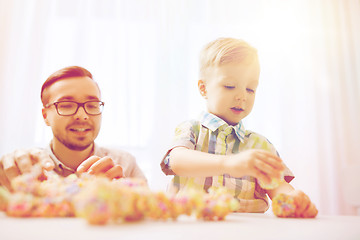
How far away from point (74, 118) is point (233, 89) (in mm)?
478

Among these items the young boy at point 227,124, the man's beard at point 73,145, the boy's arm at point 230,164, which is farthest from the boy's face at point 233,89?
the man's beard at point 73,145

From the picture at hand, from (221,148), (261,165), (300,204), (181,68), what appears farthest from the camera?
(181,68)

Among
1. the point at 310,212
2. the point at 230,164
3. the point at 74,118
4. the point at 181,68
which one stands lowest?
the point at 310,212

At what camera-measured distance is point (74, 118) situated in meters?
0.99

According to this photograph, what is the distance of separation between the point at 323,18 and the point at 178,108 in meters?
1.45

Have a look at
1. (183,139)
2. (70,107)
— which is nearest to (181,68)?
(70,107)

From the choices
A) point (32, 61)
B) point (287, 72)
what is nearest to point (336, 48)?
point (287, 72)

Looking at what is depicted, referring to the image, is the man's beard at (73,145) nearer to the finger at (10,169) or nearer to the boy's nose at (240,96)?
the finger at (10,169)

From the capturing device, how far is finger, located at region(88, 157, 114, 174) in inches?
31.5

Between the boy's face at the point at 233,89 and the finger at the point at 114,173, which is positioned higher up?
the boy's face at the point at 233,89

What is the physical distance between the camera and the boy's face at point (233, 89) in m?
0.88

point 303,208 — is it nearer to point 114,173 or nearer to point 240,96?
point 240,96

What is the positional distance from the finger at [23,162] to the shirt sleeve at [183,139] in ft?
1.22

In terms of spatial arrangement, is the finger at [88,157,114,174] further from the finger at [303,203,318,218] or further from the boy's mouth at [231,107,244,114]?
the finger at [303,203,318,218]
